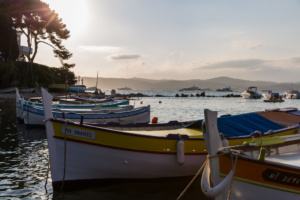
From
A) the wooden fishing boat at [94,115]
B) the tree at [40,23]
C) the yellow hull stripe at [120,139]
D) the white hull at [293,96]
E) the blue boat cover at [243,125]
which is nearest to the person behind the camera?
the yellow hull stripe at [120,139]

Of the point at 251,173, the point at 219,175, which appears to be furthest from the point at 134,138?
the point at 251,173

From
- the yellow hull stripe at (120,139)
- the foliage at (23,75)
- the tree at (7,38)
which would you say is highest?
the tree at (7,38)

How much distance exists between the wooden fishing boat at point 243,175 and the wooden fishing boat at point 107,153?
2.95m

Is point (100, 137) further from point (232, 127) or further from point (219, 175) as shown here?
point (232, 127)

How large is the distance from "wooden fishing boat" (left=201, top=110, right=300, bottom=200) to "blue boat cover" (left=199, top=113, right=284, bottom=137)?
4.58m

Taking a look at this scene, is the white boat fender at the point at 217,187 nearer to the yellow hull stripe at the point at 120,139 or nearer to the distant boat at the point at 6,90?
the yellow hull stripe at the point at 120,139

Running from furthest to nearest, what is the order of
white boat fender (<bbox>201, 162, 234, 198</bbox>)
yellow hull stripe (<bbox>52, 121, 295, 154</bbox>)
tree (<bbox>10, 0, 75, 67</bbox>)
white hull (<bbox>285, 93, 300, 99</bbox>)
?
white hull (<bbox>285, 93, 300, 99</bbox>) → tree (<bbox>10, 0, 75, 67</bbox>) → yellow hull stripe (<bbox>52, 121, 295, 154</bbox>) → white boat fender (<bbox>201, 162, 234, 198</bbox>)

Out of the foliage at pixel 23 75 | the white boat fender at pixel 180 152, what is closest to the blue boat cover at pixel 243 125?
the white boat fender at pixel 180 152

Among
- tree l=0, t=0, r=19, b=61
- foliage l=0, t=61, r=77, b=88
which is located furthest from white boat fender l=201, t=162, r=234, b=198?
tree l=0, t=0, r=19, b=61

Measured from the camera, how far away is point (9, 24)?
47.4 m

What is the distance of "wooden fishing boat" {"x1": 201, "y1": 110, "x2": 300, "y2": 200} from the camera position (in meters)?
5.14

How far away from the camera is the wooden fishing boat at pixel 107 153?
8055 millimetres

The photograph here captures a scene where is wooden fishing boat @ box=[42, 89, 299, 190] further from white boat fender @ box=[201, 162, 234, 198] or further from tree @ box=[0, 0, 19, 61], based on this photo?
tree @ box=[0, 0, 19, 61]

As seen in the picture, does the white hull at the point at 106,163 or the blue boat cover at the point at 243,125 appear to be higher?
the blue boat cover at the point at 243,125
